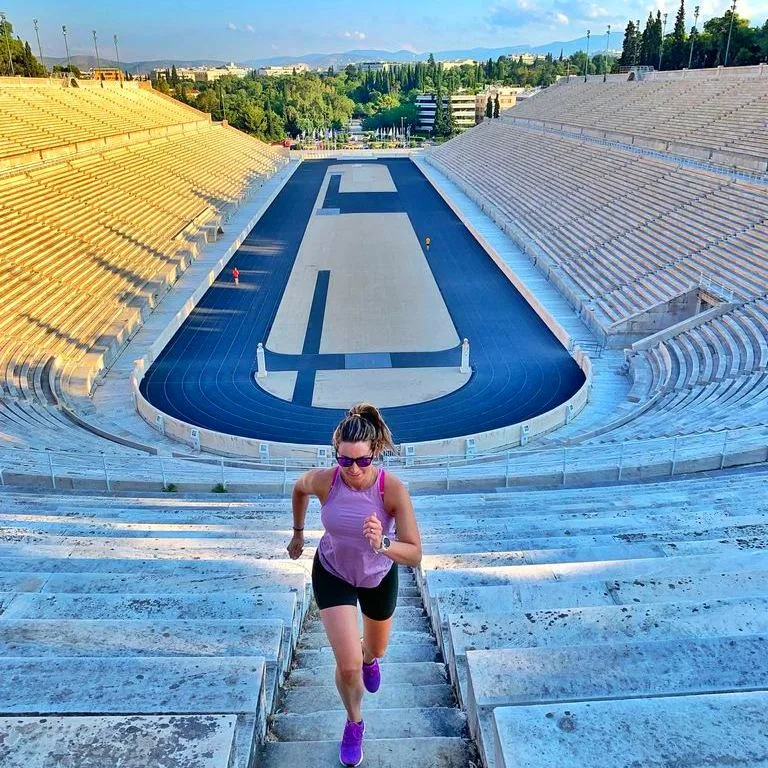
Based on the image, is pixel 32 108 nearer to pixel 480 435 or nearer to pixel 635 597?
pixel 480 435

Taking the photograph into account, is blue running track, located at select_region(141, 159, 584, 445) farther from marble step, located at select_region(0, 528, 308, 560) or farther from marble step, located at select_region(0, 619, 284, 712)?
marble step, located at select_region(0, 619, 284, 712)

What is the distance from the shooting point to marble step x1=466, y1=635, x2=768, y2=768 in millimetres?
2740

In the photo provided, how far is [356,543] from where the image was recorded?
3191mm

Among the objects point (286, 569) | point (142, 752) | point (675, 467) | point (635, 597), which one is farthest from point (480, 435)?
point (142, 752)

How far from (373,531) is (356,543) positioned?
0.69ft

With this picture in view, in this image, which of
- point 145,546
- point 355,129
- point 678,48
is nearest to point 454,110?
point 355,129

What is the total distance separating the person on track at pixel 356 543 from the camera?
120 inches

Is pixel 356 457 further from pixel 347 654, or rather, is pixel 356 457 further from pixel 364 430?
pixel 347 654

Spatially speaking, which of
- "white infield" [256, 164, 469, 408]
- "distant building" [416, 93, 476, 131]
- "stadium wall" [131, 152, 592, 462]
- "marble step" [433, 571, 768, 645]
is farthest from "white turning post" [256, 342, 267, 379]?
"distant building" [416, 93, 476, 131]

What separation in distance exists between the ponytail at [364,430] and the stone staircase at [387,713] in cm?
125

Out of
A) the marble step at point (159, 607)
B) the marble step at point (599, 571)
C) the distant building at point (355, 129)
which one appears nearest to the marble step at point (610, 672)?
the marble step at point (599, 571)

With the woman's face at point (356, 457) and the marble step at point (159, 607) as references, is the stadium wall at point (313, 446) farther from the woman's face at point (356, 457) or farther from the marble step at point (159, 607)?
the woman's face at point (356, 457)

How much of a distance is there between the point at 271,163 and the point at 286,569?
55.5m

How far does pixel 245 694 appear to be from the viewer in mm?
2873
